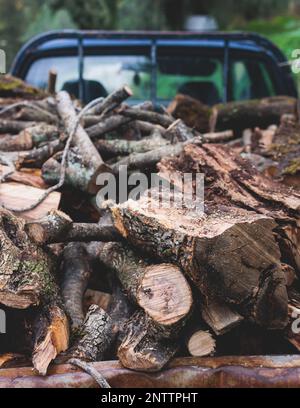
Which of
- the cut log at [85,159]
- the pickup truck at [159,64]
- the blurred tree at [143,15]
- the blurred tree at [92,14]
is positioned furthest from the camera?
the blurred tree at [92,14]

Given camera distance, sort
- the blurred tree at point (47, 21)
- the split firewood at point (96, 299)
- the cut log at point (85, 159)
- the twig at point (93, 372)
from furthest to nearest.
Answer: the blurred tree at point (47, 21), the cut log at point (85, 159), the split firewood at point (96, 299), the twig at point (93, 372)

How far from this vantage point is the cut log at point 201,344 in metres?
2.12

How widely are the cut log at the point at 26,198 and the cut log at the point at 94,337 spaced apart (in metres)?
0.57

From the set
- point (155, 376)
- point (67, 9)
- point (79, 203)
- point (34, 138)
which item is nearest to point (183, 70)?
point (34, 138)

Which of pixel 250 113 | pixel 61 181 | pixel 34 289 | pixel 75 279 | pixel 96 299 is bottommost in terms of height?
pixel 96 299

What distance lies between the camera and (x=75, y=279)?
262 cm

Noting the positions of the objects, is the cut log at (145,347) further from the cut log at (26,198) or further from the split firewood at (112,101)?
the split firewood at (112,101)

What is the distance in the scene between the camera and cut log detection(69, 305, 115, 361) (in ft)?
7.20

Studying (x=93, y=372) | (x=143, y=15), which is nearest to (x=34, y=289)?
(x=93, y=372)

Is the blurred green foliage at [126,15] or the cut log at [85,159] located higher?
the blurred green foliage at [126,15]

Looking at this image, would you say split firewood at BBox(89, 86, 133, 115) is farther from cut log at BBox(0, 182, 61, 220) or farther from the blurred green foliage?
the blurred green foliage

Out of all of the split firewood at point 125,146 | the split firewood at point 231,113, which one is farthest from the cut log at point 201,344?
the split firewood at point 231,113

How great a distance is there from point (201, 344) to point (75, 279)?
2.33ft

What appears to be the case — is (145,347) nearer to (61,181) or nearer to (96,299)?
(96,299)
